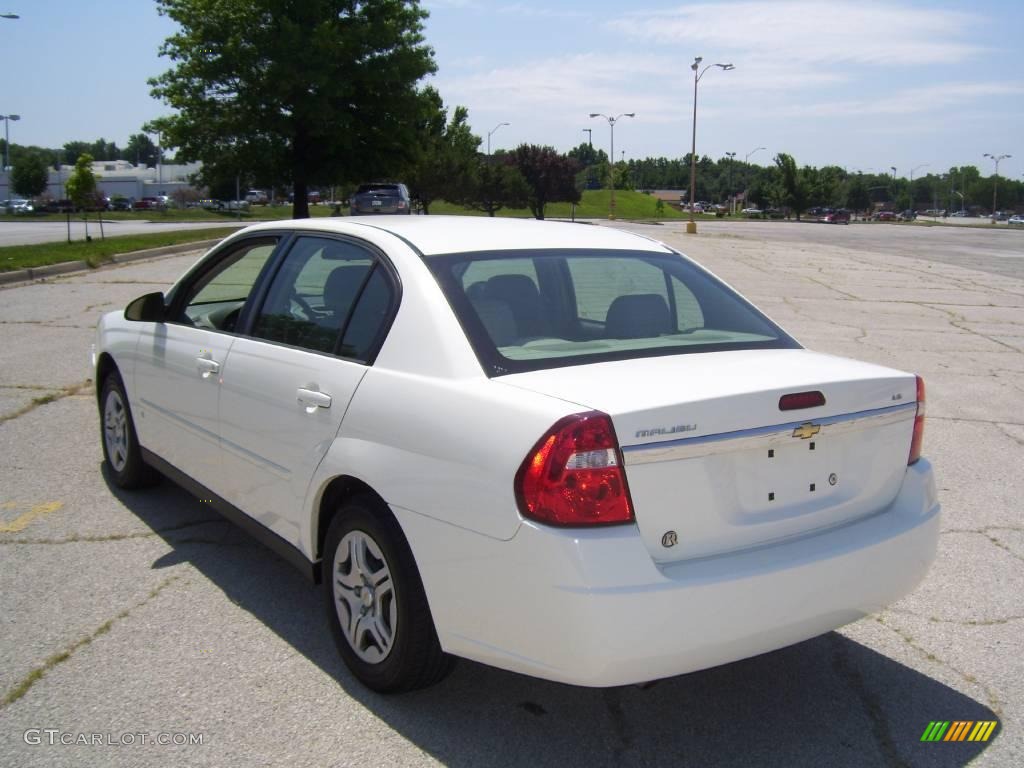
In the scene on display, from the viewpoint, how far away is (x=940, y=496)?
563 centimetres

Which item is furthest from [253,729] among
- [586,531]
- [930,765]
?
[930,765]

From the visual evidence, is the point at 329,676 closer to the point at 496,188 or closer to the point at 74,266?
the point at 74,266

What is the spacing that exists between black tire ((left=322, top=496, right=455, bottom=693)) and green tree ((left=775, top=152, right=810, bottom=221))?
4173 inches

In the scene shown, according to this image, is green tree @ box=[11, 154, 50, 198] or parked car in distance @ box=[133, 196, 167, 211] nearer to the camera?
parked car in distance @ box=[133, 196, 167, 211]

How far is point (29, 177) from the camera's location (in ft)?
304

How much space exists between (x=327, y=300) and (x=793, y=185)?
106 meters

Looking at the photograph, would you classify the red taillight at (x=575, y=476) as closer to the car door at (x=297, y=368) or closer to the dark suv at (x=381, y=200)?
the car door at (x=297, y=368)

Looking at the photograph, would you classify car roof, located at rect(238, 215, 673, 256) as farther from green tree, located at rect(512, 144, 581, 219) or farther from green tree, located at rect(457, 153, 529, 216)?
green tree, located at rect(512, 144, 581, 219)

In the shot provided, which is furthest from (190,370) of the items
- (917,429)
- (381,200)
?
(381,200)

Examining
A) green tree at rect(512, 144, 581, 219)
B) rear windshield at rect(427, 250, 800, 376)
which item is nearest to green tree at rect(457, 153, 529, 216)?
green tree at rect(512, 144, 581, 219)

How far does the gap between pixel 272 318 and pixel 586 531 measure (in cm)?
202

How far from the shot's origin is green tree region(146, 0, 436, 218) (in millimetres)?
33188

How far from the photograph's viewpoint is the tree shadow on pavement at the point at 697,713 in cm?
299

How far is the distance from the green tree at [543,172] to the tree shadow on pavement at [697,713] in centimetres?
6606
